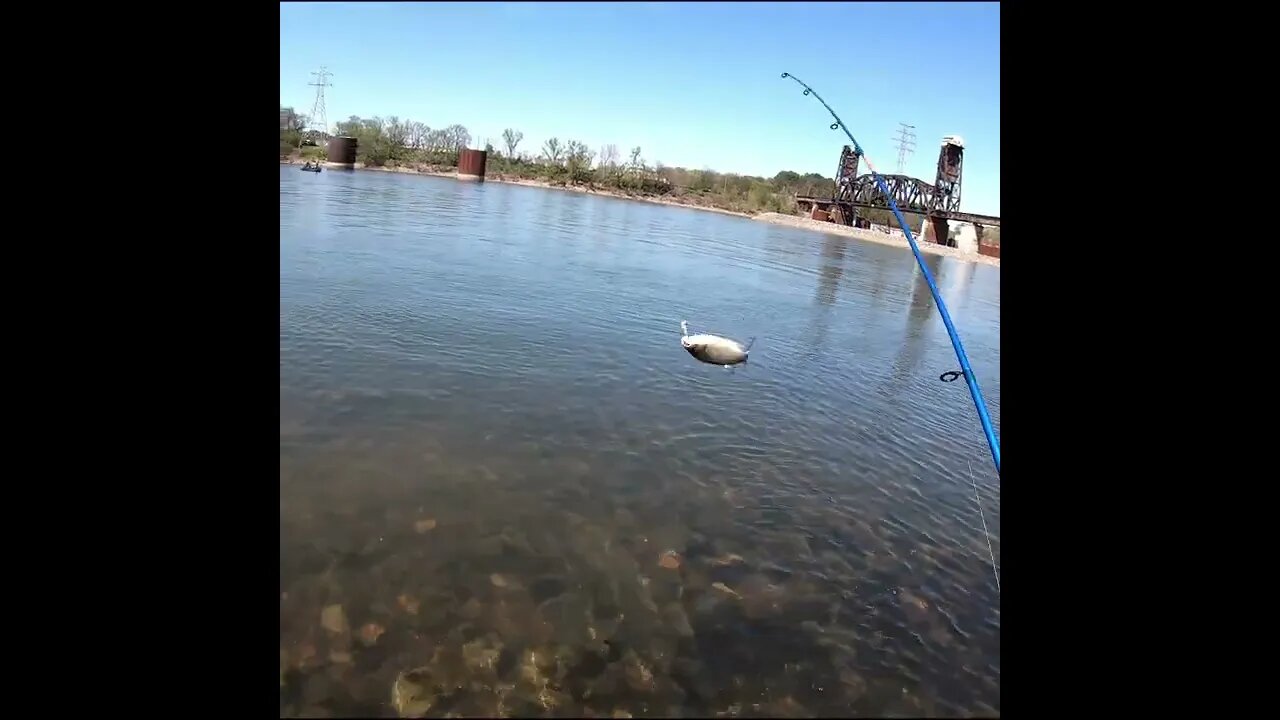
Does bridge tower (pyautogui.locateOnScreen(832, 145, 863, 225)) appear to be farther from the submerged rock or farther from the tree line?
the submerged rock

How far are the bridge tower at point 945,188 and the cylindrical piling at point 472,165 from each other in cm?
6220

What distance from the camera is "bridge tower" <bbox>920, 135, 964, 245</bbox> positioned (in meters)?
74.1

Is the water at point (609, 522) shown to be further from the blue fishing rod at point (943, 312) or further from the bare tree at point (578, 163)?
the bare tree at point (578, 163)

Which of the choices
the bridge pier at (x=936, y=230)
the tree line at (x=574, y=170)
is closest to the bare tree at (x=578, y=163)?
the tree line at (x=574, y=170)

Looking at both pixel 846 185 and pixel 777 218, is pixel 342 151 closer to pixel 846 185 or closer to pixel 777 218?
pixel 777 218

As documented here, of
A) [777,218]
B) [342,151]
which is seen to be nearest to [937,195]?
[777,218]

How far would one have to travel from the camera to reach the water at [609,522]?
453 centimetres

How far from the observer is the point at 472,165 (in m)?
98.4

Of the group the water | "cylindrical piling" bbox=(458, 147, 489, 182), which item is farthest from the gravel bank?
the water
